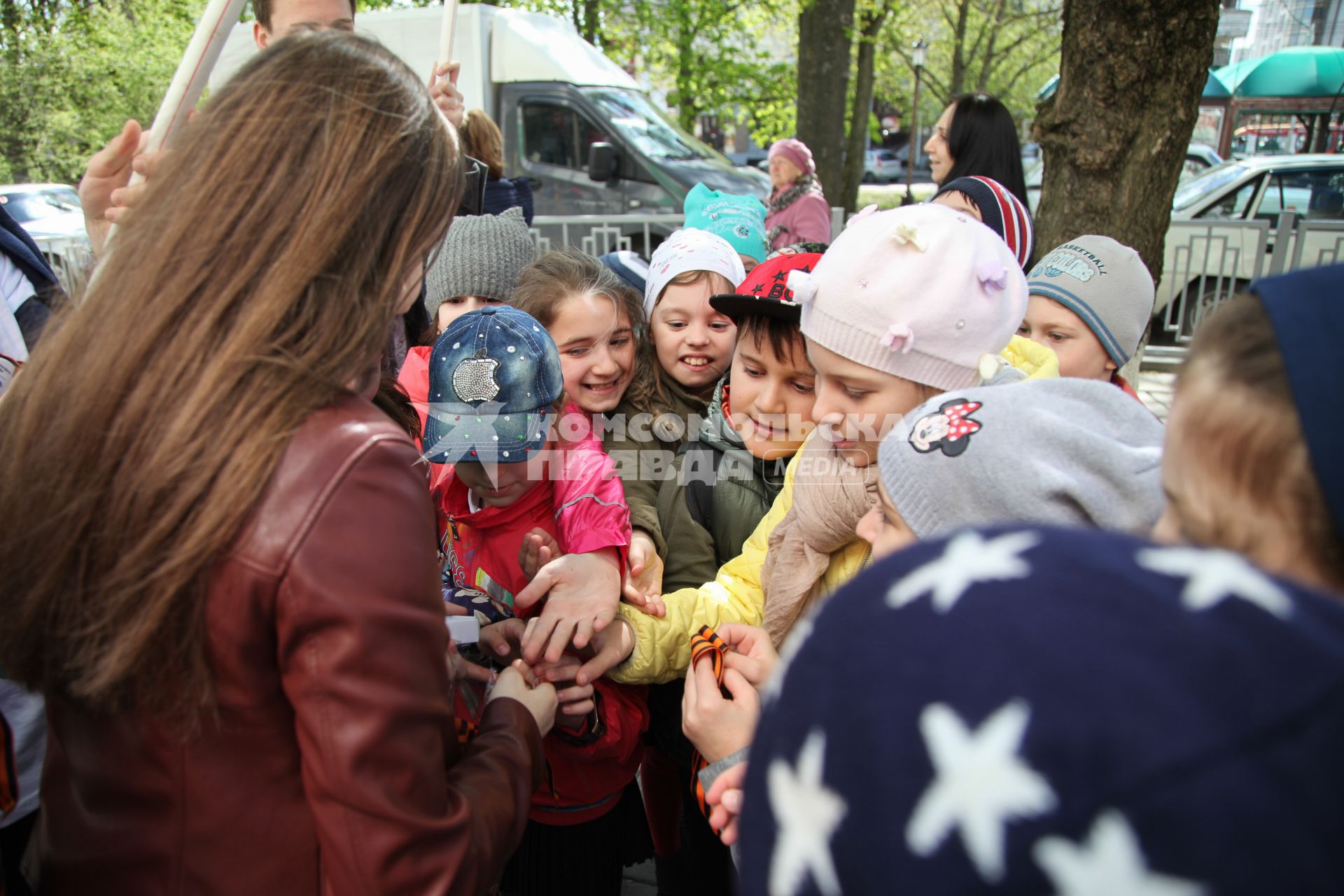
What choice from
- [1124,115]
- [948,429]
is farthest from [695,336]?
[1124,115]

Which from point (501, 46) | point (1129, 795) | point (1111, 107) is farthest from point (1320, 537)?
point (501, 46)

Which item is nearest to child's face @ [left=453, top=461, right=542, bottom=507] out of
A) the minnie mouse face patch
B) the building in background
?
the minnie mouse face patch

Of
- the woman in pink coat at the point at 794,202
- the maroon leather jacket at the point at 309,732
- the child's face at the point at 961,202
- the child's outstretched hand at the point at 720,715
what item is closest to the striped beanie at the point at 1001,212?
the child's face at the point at 961,202

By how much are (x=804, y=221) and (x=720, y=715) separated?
20.3 ft

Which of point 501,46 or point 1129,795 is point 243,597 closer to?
point 1129,795

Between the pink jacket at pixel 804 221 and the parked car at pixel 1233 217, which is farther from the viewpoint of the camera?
the parked car at pixel 1233 217

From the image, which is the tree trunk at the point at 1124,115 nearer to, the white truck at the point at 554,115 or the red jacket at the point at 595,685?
the red jacket at the point at 595,685

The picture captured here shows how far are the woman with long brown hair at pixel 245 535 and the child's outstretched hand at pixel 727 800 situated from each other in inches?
15.1

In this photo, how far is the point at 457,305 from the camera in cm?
298

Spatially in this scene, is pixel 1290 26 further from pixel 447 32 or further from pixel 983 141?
pixel 447 32

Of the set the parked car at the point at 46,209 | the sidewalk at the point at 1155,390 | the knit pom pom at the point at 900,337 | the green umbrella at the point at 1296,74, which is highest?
the green umbrella at the point at 1296,74

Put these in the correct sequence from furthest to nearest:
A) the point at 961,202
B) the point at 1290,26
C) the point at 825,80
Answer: the point at 1290,26 → the point at 825,80 → the point at 961,202

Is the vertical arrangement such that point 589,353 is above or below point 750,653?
above

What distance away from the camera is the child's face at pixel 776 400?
6.78ft
